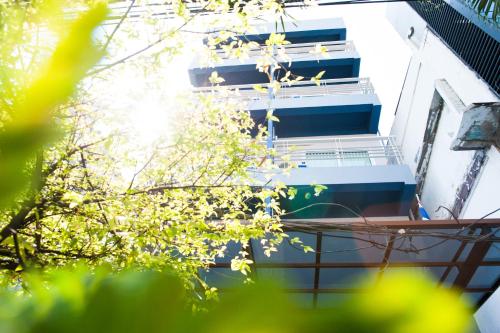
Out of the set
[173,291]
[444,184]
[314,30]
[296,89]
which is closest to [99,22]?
[173,291]

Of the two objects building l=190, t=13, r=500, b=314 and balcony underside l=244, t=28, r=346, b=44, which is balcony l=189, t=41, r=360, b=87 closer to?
building l=190, t=13, r=500, b=314

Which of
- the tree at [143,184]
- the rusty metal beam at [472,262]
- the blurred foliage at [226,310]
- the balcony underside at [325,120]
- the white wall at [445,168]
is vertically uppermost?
the blurred foliage at [226,310]

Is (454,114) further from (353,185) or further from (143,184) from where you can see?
(143,184)

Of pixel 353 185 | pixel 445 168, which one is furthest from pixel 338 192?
pixel 445 168

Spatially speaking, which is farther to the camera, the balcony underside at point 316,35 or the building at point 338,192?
the balcony underside at point 316,35

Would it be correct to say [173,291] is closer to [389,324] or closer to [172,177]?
[389,324]

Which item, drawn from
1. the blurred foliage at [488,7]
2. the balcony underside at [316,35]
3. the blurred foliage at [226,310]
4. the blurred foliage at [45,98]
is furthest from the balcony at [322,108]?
the blurred foliage at [226,310]

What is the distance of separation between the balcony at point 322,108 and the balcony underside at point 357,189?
158 inches

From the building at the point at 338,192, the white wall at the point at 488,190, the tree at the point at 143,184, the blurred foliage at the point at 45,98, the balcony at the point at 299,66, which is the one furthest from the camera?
the balcony at the point at 299,66

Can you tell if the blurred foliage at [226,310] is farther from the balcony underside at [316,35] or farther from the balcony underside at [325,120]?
the balcony underside at [316,35]

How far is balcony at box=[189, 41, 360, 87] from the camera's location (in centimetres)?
1614

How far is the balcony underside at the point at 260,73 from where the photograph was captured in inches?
637

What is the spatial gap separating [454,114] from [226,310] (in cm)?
970

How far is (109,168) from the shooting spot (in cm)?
437
